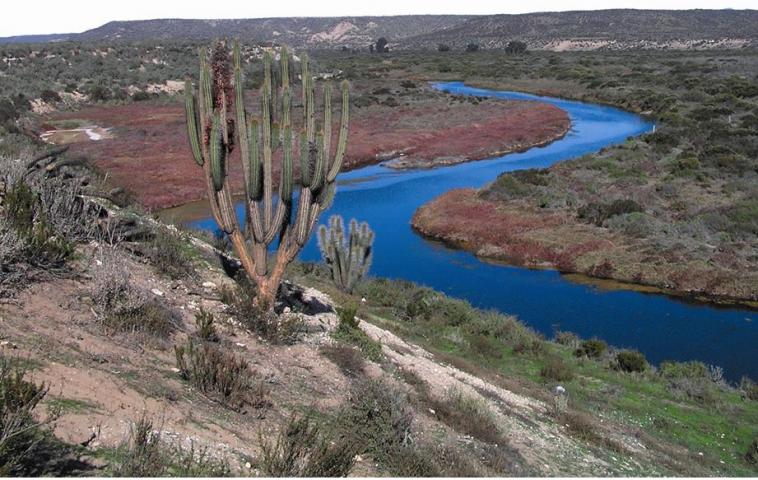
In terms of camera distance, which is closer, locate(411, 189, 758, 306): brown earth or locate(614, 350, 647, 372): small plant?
locate(614, 350, 647, 372): small plant

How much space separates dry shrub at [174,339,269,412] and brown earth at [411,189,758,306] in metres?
17.9

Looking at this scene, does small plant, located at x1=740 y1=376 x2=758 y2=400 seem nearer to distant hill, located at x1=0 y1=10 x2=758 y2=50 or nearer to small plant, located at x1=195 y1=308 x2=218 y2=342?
small plant, located at x1=195 y1=308 x2=218 y2=342

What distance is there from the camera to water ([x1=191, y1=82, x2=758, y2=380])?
1794cm

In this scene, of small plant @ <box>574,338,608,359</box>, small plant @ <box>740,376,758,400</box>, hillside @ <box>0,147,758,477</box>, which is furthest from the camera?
small plant @ <box>574,338,608,359</box>

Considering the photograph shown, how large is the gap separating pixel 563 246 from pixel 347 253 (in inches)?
427

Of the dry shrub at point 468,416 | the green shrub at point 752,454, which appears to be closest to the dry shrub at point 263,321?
the dry shrub at point 468,416

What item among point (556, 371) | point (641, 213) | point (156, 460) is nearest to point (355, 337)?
point (556, 371)

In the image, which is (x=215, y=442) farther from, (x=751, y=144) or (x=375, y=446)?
(x=751, y=144)

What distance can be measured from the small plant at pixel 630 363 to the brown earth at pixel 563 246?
302 inches

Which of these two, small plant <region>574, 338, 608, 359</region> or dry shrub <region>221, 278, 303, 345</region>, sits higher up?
dry shrub <region>221, 278, 303, 345</region>

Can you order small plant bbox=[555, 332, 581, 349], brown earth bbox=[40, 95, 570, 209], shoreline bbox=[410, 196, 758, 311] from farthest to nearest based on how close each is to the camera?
brown earth bbox=[40, 95, 570, 209], shoreline bbox=[410, 196, 758, 311], small plant bbox=[555, 332, 581, 349]

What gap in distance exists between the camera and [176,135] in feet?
143

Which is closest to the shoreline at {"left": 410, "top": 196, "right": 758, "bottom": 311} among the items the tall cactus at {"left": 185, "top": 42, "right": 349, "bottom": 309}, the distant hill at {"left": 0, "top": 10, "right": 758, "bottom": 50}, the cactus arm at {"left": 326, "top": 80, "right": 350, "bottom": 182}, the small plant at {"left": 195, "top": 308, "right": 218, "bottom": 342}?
the cactus arm at {"left": 326, "top": 80, "right": 350, "bottom": 182}

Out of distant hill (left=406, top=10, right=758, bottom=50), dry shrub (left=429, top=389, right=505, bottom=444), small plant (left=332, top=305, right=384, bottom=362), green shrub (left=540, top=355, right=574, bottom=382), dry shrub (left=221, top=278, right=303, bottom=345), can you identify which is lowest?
green shrub (left=540, top=355, right=574, bottom=382)
